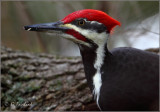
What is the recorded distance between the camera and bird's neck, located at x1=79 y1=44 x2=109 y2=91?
1.83m

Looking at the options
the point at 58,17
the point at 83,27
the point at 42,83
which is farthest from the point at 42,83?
the point at 58,17

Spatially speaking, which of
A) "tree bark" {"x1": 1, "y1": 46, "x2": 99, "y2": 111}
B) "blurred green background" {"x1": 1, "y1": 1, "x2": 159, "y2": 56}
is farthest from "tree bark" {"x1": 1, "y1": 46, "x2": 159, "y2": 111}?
"blurred green background" {"x1": 1, "y1": 1, "x2": 159, "y2": 56}

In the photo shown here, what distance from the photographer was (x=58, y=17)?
4555mm

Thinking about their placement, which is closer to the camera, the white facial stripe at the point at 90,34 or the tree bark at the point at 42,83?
the white facial stripe at the point at 90,34

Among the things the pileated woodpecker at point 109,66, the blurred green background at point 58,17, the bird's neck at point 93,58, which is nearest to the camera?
the pileated woodpecker at point 109,66

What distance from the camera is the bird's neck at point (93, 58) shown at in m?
1.83

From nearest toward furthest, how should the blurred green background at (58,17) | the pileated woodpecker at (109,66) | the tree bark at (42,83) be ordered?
the pileated woodpecker at (109,66) → the tree bark at (42,83) → the blurred green background at (58,17)

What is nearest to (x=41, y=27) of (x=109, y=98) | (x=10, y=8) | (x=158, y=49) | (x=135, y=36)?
(x=109, y=98)

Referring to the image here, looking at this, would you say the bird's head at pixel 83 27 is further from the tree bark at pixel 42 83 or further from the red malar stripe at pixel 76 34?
the tree bark at pixel 42 83

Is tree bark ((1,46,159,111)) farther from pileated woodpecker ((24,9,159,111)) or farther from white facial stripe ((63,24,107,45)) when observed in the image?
white facial stripe ((63,24,107,45))

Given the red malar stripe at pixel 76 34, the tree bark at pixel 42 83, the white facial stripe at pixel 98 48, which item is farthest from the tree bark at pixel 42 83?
the red malar stripe at pixel 76 34

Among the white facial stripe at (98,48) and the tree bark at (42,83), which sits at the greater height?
the white facial stripe at (98,48)

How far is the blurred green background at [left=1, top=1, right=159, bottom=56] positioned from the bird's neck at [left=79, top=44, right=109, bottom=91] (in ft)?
5.66

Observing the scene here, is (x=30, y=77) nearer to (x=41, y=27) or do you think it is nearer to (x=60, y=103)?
(x=60, y=103)
